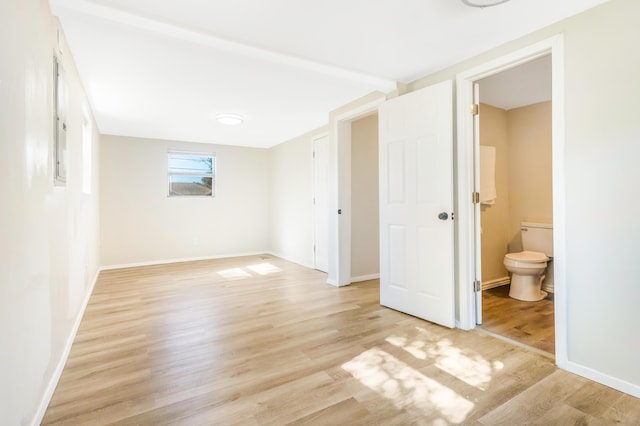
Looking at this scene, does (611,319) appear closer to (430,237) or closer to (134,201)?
(430,237)

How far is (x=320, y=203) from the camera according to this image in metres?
4.84

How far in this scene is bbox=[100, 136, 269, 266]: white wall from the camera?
17.0 feet

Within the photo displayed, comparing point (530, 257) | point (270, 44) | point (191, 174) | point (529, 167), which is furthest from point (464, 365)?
point (191, 174)

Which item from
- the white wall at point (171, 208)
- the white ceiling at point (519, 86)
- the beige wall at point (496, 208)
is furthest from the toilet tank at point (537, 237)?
the white wall at point (171, 208)

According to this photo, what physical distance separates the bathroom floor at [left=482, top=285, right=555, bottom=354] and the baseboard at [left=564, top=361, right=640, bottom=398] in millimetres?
236

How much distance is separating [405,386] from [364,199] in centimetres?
280

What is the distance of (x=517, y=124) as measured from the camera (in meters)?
3.89

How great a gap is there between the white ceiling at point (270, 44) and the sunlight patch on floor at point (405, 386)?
220 cm

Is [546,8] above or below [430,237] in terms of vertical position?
above

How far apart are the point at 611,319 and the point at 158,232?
19.1 ft

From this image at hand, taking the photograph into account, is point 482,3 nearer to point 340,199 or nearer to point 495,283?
point 340,199

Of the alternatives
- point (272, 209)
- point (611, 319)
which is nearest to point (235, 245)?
point (272, 209)

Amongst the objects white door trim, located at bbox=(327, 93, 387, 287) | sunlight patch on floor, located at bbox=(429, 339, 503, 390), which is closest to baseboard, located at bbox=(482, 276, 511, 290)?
white door trim, located at bbox=(327, 93, 387, 287)

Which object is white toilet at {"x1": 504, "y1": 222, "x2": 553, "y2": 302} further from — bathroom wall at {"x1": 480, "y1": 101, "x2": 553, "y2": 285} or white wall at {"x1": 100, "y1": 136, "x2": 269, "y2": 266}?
white wall at {"x1": 100, "y1": 136, "x2": 269, "y2": 266}
